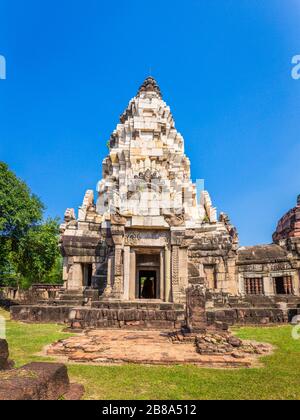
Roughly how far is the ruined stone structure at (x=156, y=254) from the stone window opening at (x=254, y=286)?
79 millimetres

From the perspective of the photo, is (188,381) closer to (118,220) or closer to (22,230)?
(118,220)

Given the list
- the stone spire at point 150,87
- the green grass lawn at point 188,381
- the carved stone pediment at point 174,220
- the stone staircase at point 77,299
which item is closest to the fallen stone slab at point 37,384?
the green grass lawn at point 188,381

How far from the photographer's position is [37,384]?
171 inches

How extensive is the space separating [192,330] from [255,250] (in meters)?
17.2

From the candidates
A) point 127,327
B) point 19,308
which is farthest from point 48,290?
point 127,327

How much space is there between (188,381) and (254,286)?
21186 millimetres

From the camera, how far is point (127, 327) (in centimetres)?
1315

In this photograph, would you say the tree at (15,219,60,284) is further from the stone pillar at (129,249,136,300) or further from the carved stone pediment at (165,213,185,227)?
the carved stone pediment at (165,213,185,227)

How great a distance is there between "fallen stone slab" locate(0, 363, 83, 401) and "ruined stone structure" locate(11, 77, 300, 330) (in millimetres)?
6734

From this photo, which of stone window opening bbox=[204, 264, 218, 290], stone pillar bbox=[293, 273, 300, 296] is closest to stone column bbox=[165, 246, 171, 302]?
stone window opening bbox=[204, 264, 218, 290]

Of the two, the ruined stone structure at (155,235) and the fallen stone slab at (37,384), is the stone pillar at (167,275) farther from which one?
the fallen stone slab at (37,384)

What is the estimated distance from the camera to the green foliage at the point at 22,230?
24.2 meters

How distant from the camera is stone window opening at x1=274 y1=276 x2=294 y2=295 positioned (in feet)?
78.6
